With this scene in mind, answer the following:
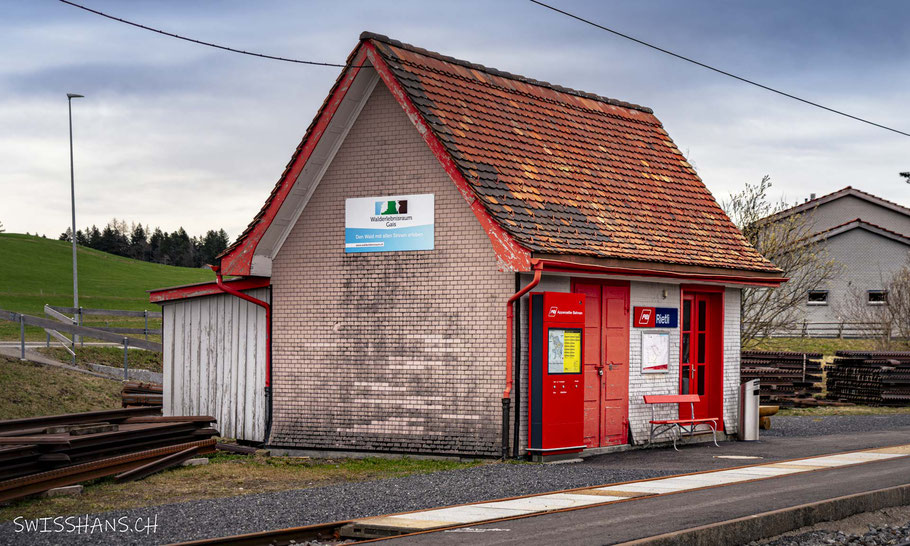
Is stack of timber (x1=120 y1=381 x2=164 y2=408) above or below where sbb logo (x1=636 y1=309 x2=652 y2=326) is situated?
below

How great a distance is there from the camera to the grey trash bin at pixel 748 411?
65.4ft

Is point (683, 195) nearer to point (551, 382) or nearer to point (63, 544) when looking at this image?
point (551, 382)

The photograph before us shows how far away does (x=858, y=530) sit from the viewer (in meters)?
11.2

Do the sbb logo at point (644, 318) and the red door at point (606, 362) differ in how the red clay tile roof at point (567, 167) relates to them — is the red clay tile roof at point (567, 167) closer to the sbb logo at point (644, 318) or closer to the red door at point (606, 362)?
the red door at point (606, 362)

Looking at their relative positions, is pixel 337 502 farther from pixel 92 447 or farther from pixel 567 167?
pixel 567 167

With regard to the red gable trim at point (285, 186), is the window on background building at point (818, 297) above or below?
below

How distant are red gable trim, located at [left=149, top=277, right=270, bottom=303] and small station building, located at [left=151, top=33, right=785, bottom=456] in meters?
0.04

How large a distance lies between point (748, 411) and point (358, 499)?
10.3 meters

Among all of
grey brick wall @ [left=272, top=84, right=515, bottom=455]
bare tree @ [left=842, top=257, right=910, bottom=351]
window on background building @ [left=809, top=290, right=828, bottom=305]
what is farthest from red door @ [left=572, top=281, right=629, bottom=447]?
window on background building @ [left=809, top=290, right=828, bottom=305]

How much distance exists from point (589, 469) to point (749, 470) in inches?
86.6

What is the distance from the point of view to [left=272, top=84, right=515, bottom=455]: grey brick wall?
16.1 metres

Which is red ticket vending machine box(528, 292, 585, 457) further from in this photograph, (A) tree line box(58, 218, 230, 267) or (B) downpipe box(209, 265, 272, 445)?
(A) tree line box(58, 218, 230, 267)

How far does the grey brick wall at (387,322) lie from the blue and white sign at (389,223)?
13cm

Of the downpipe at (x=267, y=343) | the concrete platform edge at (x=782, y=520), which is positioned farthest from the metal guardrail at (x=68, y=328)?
the concrete platform edge at (x=782, y=520)
